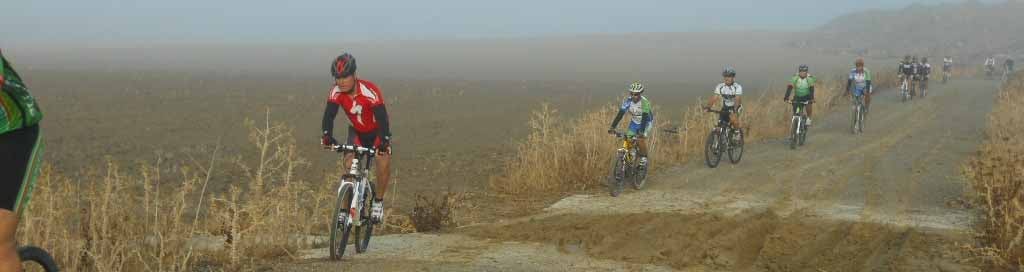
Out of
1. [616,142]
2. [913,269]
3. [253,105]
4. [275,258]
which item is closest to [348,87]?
[275,258]

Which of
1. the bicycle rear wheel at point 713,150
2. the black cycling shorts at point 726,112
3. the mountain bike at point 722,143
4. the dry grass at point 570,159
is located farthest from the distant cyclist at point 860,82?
the bicycle rear wheel at point 713,150

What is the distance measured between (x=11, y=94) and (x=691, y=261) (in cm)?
573

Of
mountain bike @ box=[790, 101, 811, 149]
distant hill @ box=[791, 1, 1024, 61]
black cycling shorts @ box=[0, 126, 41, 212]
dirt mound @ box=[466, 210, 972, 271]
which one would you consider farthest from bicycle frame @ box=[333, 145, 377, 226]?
distant hill @ box=[791, 1, 1024, 61]

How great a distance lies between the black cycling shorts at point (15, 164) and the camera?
3.63m

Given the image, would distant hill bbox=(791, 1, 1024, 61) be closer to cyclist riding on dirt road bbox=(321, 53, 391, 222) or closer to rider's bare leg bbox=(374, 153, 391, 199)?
rider's bare leg bbox=(374, 153, 391, 199)

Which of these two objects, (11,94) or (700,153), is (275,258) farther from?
(700,153)

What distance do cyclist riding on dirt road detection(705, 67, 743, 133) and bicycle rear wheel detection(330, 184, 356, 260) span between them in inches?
330

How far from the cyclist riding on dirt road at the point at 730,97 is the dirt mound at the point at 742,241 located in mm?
4536

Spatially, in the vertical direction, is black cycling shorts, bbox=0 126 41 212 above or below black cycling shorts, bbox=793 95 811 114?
above

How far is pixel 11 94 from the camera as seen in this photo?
142 inches

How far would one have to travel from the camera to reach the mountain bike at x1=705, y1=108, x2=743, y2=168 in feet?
48.4

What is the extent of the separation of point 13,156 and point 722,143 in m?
12.5

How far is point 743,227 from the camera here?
9.30 m

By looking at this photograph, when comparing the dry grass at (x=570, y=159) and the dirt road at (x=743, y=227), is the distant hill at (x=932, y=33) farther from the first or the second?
the dirt road at (x=743, y=227)
